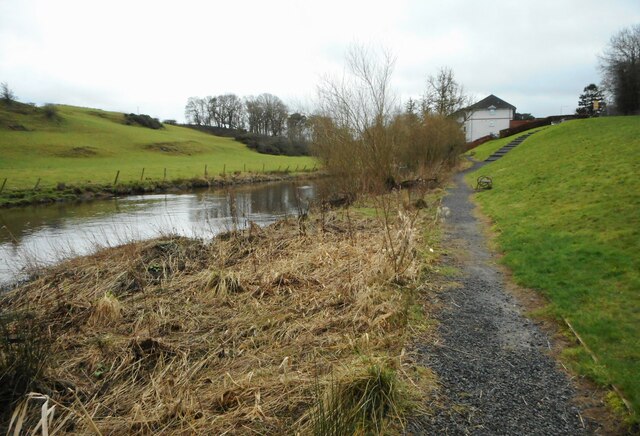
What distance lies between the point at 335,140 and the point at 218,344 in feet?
40.6

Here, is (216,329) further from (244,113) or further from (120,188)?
(244,113)

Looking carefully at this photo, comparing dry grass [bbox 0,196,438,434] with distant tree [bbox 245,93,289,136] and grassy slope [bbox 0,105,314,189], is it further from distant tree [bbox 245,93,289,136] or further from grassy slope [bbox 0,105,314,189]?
distant tree [bbox 245,93,289,136]

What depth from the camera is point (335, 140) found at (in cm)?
1609

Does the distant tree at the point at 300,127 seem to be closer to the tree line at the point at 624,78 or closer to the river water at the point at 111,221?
the river water at the point at 111,221

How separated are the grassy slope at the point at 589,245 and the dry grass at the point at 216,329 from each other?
200 cm

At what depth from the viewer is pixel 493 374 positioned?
3.94m

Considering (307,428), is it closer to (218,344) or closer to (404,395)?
(404,395)

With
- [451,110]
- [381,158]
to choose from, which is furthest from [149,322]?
[451,110]

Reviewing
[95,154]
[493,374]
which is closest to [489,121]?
[95,154]

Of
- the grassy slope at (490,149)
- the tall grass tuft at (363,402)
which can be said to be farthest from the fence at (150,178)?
the tall grass tuft at (363,402)

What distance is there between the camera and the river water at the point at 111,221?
10992 millimetres

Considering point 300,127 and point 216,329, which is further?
point 300,127

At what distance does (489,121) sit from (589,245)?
2538 inches

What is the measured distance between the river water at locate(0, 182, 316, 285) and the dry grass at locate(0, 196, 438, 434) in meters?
2.36
